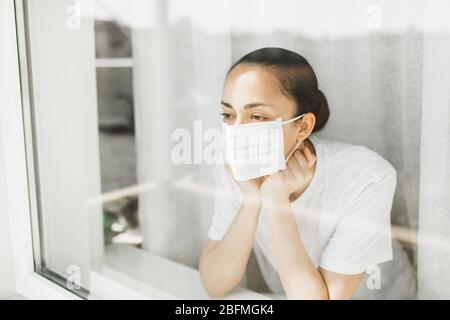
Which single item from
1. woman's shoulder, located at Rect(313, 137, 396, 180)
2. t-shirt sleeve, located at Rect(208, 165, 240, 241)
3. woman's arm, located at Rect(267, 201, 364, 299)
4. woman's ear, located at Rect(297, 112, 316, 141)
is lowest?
woman's arm, located at Rect(267, 201, 364, 299)

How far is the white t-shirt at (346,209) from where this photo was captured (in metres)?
1.16

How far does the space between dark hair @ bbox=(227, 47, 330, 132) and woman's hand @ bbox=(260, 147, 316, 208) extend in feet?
0.29

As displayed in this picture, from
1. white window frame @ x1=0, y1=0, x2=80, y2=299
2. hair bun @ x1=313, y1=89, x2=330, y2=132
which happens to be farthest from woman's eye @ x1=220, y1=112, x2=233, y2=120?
white window frame @ x1=0, y1=0, x2=80, y2=299

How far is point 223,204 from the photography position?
4.63 ft

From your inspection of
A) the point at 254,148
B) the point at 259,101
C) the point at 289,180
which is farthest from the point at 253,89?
the point at 289,180

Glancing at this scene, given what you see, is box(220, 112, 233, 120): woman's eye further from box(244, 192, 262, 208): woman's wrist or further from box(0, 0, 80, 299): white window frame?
box(0, 0, 80, 299): white window frame

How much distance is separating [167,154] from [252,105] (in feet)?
1.28

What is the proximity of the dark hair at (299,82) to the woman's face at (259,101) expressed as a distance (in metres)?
0.02

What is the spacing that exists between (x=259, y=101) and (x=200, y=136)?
247 mm

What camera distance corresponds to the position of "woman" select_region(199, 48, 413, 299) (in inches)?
46.3

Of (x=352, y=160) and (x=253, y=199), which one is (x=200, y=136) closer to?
(x=253, y=199)

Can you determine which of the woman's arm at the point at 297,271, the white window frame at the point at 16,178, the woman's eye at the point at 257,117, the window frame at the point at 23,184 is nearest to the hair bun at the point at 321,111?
the woman's eye at the point at 257,117

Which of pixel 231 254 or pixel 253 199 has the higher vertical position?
pixel 253 199
